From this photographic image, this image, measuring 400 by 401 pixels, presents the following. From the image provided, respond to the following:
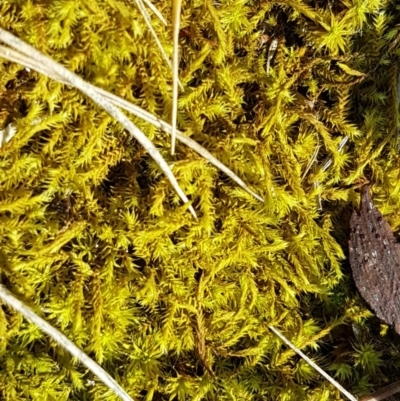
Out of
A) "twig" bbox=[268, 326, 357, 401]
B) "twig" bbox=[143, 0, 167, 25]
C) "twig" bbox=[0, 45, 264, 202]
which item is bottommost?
"twig" bbox=[268, 326, 357, 401]

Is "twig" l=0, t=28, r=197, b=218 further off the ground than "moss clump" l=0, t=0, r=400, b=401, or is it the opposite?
"twig" l=0, t=28, r=197, b=218

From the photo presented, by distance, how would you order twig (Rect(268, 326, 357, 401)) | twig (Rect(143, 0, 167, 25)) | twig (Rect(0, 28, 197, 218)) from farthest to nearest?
1. twig (Rect(268, 326, 357, 401))
2. twig (Rect(143, 0, 167, 25))
3. twig (Rect(0, 28, 197, 218))

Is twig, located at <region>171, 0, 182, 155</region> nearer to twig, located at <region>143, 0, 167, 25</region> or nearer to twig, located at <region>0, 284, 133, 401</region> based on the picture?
twig, located at <region>143, 0, 167, 25</region>

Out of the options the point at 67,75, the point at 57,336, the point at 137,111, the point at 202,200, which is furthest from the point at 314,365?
the point at 67,75

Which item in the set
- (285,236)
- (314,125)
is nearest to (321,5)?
(314,125)

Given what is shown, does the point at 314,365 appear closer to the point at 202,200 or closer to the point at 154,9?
the point at 202,200

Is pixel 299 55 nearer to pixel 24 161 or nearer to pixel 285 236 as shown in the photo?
pixel 285 236

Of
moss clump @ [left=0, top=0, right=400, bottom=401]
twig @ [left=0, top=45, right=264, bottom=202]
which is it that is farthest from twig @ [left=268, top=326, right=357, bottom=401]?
twig @ [left=0, top=45, right=264, bottom=202]

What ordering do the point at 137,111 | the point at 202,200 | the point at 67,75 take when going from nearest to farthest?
the point at 67,75 → the point at 137,111 → the point at 202,200
